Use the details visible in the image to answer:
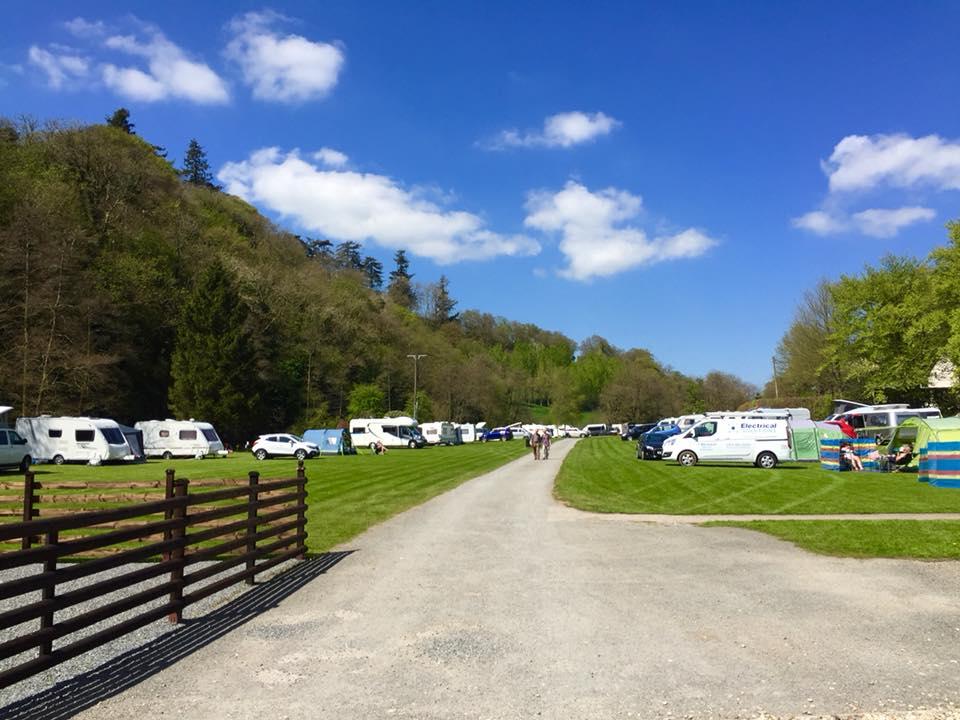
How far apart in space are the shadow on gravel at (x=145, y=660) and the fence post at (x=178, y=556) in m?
0.16

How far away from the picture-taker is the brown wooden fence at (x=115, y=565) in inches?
197

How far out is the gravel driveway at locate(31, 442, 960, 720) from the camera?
489 centimetres

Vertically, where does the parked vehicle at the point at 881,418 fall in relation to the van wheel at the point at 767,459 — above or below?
above

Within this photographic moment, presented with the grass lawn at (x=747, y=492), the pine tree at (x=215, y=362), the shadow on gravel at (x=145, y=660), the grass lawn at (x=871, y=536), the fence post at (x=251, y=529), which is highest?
the pine tree at (x=215, y=362)

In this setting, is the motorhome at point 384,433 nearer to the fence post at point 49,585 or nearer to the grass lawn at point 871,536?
the grass lawn at point 871,536

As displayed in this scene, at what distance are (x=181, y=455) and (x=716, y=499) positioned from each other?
124 ft

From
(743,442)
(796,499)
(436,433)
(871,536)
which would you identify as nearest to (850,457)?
(743,442)

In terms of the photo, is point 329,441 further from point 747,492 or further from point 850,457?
point 747,492

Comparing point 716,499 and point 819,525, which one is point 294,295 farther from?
point 819,525

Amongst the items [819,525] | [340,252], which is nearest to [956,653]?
[819,525]

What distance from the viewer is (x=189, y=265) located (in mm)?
69562

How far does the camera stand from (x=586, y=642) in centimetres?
639

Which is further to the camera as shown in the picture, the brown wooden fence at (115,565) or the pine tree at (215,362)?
the pine tree at (215,362)

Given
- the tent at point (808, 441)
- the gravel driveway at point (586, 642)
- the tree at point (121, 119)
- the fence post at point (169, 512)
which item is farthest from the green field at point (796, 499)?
the tree at point (121, 119)
